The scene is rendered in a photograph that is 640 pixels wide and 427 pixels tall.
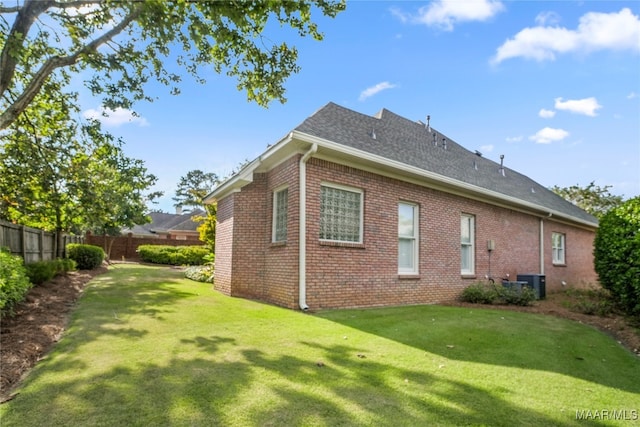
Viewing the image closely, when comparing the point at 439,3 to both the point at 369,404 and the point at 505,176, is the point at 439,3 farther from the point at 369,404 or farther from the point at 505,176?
the point at 505,176

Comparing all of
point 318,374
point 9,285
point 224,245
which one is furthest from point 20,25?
point 318,374

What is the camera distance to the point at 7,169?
9.62m

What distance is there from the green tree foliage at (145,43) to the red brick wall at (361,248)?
2.46 m

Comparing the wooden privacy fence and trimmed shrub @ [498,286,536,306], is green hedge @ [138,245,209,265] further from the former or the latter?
trimmed shrub @ [498,286,536,306]

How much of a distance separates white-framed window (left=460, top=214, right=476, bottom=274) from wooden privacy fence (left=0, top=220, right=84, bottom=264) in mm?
11430

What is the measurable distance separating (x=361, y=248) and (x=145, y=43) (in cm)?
658

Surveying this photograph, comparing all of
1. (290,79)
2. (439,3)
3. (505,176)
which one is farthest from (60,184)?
(505,176)

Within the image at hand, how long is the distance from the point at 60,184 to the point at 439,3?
12250 mm

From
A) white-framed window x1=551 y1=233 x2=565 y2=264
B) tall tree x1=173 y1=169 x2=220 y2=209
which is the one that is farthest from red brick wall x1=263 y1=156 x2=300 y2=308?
tall tree x1=173 y1=169 x2=220 y2=209

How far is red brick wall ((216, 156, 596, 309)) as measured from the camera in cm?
723

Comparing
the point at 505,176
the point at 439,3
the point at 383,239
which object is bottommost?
the point at 383,239

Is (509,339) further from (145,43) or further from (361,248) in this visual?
(145,43)

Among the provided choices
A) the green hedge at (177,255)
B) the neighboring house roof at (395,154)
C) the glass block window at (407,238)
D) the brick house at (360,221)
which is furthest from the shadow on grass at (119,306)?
the green hedge at (177,255)

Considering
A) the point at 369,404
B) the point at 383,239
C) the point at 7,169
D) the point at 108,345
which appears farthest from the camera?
the point at 7,169
